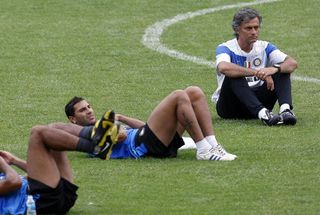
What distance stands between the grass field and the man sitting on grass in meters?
0.17

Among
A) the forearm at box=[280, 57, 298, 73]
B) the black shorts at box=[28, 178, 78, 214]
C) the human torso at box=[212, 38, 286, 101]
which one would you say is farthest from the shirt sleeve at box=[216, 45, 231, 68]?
the black shorts at box=[28, 178, 78, 214]

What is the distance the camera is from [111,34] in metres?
23.8

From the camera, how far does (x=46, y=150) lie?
38.7 ft

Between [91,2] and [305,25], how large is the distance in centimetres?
483

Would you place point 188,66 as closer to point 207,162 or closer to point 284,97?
point 284,97

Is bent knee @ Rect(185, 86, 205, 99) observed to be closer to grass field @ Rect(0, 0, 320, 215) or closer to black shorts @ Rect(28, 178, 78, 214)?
grass field @ Rect(0, 0, 320, 215)

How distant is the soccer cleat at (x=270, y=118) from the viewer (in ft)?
52.9

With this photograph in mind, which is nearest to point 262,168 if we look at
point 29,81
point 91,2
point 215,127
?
point 215,127

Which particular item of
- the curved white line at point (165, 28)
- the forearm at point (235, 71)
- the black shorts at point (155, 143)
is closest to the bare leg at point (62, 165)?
the black shorts at point (155, 143)

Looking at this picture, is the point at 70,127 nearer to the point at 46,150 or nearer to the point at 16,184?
the point at 46,150

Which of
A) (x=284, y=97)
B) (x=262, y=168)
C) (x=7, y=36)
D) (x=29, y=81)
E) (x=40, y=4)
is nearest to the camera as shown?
(x=262, y=168)

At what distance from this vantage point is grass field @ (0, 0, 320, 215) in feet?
40.5

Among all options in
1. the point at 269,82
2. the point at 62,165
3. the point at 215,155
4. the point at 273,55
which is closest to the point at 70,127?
the point at 62,165

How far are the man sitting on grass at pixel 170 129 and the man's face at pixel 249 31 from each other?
2467 millimetres
